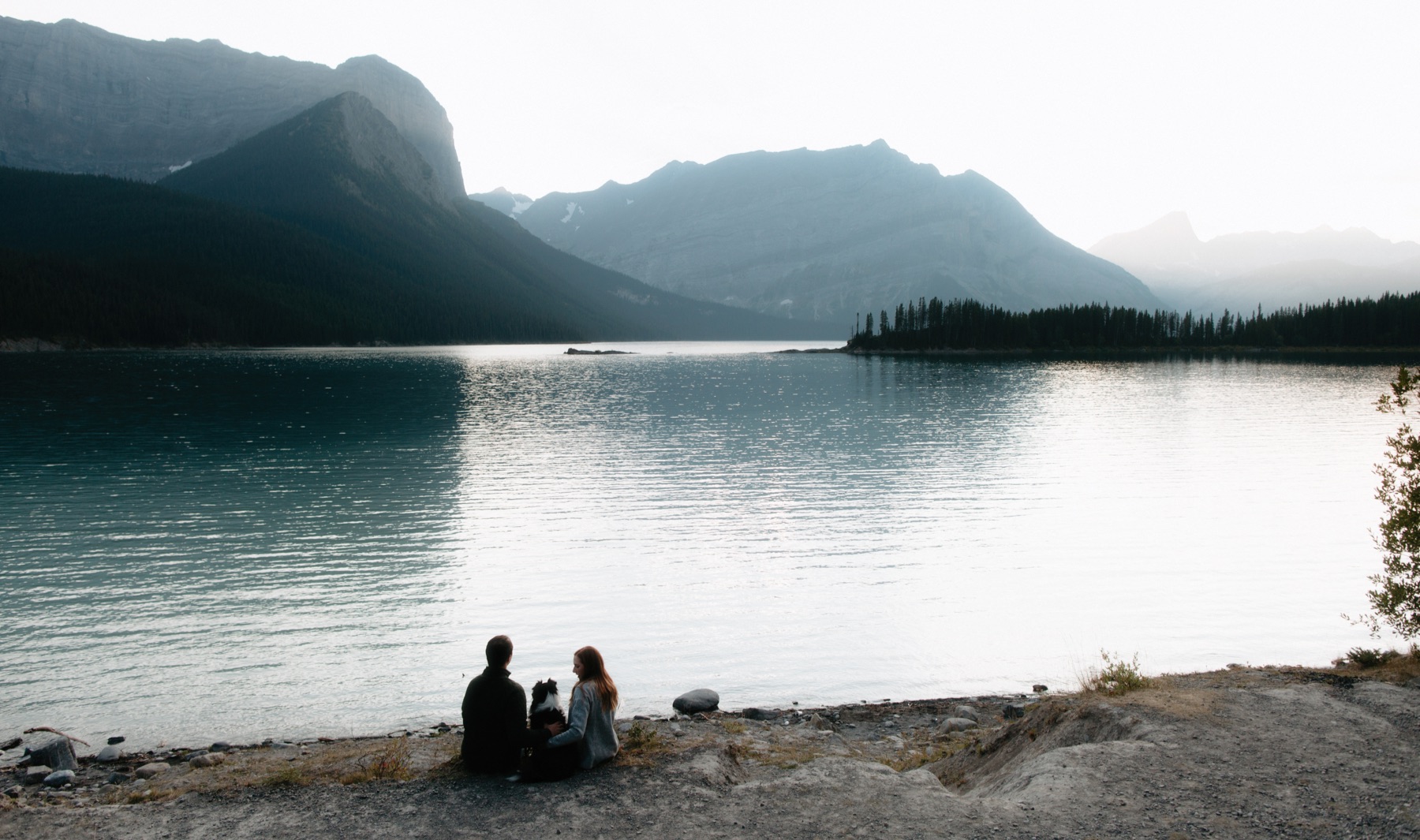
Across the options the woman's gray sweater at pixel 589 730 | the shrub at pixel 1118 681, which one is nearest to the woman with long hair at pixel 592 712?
the woman's gray sweater at pixel 589 730

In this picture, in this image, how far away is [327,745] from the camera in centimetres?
1525

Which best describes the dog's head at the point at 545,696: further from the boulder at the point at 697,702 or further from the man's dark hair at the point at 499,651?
the boulder at the point at 697,702

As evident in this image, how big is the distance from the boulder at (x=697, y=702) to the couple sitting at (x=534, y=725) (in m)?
5.09

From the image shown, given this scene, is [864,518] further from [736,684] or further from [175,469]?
[175,469]

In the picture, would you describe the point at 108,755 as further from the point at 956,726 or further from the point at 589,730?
the point at 956,726

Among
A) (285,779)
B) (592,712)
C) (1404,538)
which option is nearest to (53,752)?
(285,779)

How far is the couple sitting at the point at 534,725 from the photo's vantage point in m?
11.8

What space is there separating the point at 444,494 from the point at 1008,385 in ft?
346

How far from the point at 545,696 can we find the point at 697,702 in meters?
5.75

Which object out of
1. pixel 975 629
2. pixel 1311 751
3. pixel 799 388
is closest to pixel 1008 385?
pixel 799 388

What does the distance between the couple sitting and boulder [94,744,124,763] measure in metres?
7.63

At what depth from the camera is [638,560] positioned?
29.7m

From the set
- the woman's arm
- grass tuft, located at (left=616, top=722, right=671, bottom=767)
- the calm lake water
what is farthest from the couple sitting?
the calm lake water

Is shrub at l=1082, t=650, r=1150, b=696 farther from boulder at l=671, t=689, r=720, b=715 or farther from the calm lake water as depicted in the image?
boulder at l=671, t=689, r=720, b=715
